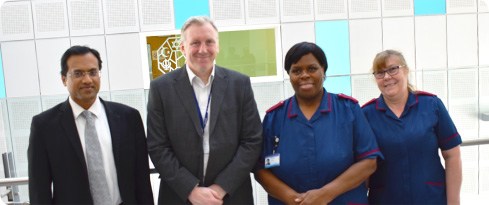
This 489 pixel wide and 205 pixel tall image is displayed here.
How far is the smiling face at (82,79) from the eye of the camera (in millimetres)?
A: 2084

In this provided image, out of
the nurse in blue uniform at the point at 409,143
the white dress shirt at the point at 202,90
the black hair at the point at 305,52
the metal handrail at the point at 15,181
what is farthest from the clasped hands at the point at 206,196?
the metal handrail at the point at 15,181

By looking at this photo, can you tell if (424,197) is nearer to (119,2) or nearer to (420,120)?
(420,120)

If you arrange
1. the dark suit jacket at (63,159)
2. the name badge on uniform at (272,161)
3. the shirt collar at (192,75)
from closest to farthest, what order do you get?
the dark suit jacket at (63,159), the name badge on uniform at (272,161), the shirt collar at (192,75)

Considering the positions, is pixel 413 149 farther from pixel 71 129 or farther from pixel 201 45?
pixel 71 129

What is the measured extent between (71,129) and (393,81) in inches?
71.4

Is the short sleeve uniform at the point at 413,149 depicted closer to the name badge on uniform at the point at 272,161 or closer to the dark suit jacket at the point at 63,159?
the name badge on uniform at the point at 272,161

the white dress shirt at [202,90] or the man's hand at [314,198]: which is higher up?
the white dress shirt at [202,90]

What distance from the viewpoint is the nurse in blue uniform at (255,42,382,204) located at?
212cm

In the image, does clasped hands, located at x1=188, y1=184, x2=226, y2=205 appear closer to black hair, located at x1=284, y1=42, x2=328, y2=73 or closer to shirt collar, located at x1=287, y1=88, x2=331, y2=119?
shirt collar, located at x1=287, y1=88, x2=331, y2=119

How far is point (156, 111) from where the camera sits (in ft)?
7.30

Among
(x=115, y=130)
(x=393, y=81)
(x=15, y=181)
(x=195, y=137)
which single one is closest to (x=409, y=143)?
(x=393, y=81)

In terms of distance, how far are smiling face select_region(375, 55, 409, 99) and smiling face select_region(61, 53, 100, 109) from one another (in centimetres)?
162

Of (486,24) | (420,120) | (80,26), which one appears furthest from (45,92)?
(486,24)

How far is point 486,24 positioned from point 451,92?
154cm
